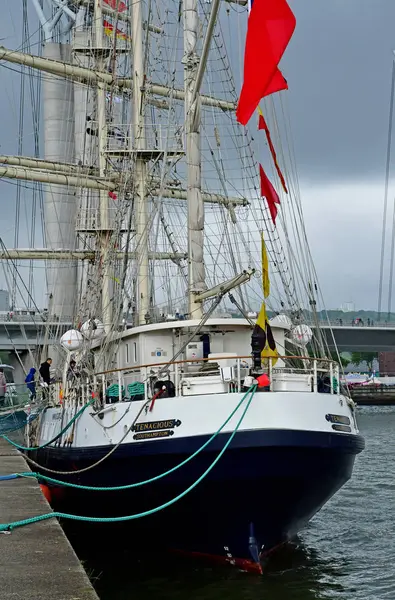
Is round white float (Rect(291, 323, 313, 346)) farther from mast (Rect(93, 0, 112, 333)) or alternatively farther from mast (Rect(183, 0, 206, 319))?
mast (Rect(93, 0, 112, 333))

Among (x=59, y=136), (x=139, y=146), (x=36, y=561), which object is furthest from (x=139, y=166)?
(x=59, y=136)

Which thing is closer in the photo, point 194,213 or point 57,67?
point 194,213

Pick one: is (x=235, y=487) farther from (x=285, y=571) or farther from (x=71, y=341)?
(x=71, y=341)

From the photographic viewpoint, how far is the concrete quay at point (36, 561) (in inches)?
443

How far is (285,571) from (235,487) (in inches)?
112

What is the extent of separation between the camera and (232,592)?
60.1 ft

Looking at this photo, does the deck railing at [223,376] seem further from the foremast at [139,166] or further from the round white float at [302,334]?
the foremast at [139,166]

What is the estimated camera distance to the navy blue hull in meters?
18.4

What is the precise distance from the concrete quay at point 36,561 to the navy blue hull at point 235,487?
2.57 metres

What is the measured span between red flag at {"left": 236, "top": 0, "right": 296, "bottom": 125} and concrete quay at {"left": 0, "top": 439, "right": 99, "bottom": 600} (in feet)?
25.0

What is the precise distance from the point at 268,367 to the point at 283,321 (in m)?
5.58

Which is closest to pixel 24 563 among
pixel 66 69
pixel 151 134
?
pixel 151 134

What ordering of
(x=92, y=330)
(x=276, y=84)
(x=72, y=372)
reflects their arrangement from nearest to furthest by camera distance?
1. (x=276, y=84)
2. (x=72, y=372)
3. (x=92, y=330)

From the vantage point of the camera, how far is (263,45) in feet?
54.3
